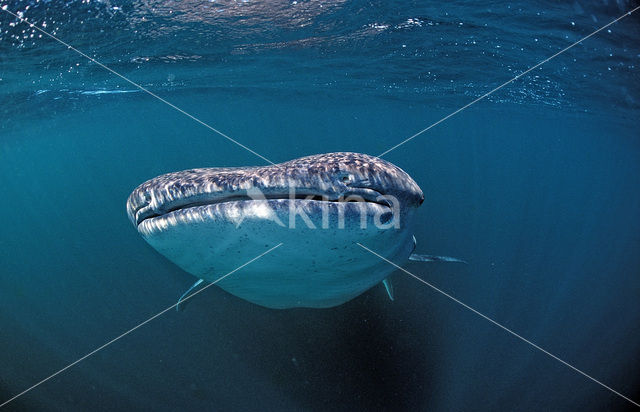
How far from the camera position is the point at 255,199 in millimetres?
2283

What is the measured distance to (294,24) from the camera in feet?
33.3

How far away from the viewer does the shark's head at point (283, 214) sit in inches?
89.5

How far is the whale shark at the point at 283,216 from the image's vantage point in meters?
2.28

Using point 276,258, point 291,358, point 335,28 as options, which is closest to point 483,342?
point 291,358

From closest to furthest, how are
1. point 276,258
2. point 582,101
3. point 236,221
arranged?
point 236,221 → point 276,258 → point 582,101

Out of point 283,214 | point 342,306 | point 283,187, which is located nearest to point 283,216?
point 283,214

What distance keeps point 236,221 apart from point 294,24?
938 cm

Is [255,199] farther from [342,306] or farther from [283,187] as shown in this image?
[342,306]

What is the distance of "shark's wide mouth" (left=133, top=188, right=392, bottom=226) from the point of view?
2.31m

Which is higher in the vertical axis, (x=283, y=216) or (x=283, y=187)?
(x=283, y=187)

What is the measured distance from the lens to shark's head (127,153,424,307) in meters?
2.27

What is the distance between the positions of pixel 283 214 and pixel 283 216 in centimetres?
1

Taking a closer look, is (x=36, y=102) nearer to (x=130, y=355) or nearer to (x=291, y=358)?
(x=130, y=355)

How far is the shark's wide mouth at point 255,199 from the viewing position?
231 centimetres
